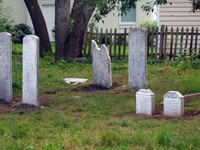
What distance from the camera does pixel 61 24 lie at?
12.4 m

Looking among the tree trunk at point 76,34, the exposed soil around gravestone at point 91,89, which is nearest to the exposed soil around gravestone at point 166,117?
the exposed soil around gravestone at point 91,89

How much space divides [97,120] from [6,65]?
2566 mm

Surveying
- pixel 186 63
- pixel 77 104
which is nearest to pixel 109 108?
pixel 77 104

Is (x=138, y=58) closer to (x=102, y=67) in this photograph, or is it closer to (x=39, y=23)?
(x=102, y=67)

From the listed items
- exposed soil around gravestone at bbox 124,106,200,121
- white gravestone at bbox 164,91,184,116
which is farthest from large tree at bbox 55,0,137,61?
white gravestone at bbox 164,91,184,116

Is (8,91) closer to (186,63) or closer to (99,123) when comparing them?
(99,123)

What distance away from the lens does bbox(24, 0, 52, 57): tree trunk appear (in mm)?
13367

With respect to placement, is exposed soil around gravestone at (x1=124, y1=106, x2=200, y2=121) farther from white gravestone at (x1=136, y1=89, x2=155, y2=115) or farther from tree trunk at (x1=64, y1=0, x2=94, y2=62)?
tree trunk at (x1=64, y1=0, x2=94, y2=62)

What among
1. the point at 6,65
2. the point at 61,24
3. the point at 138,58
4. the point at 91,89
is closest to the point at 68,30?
the point at 61,24

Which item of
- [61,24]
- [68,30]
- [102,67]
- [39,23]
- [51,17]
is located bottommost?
[102,67]

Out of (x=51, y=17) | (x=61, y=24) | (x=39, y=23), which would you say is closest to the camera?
(x=61, y=24)

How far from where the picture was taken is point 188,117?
539cm

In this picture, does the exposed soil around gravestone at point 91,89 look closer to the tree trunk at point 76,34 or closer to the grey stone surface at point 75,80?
the grey stone surface at point 75,80

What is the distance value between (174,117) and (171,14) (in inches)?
364
